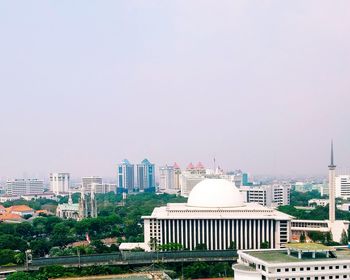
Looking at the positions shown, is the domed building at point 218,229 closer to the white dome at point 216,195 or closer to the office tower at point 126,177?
the white dome at point 216,195

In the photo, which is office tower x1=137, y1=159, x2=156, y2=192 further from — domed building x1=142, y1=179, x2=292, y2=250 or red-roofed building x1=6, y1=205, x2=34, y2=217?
domed building x1=142, y1=179, x2=292, y2=250

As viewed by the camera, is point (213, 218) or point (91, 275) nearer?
point (91, 275)

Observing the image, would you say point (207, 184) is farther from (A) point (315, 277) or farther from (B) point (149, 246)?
(A) point (315, 277)

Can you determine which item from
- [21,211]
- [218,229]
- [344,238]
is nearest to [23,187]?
[21,211]

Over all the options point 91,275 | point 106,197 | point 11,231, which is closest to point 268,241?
point 91,275

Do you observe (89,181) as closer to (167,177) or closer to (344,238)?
(167,177)

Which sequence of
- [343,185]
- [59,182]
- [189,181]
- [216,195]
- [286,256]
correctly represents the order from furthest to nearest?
[59,182], [343,185], [189,181], [216,195], [286,256]
